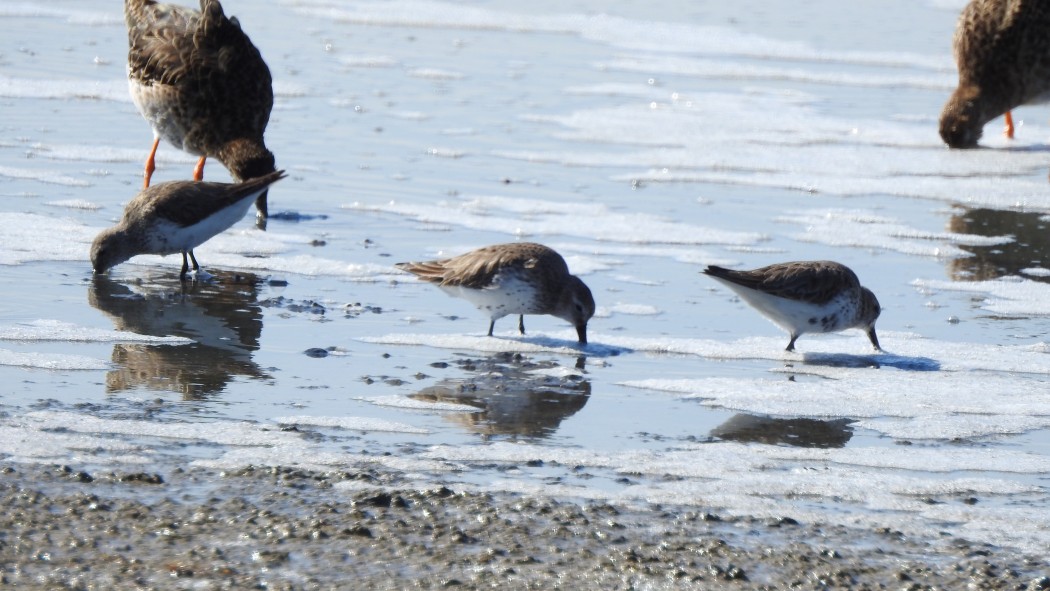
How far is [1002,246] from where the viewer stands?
10.8 meters

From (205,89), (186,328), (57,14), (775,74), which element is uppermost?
(205,89)

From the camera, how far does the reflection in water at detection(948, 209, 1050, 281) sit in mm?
9891

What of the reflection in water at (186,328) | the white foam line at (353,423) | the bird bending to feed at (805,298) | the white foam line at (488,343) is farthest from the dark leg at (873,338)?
the reflection in water at (186,328)

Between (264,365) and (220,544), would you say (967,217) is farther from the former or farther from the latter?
(220,544)

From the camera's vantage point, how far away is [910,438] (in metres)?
6.38

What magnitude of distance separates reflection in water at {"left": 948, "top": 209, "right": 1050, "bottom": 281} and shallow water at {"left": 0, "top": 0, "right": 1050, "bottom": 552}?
40mm

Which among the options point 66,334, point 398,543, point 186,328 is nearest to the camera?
point 398,543

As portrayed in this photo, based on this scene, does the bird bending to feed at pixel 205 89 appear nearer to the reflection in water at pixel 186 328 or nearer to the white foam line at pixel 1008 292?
the reflection in water at pixel 186 328

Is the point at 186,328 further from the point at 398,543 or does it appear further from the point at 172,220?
the point at 398,543

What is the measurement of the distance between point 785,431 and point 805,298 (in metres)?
1.53

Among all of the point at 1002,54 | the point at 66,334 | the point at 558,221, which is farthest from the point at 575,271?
the point at 1002,54

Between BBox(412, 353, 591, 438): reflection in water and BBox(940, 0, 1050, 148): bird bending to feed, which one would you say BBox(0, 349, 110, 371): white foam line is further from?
BBox(940, 0, 1050, 148): bird bending to feed

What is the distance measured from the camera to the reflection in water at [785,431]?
6.28 metres

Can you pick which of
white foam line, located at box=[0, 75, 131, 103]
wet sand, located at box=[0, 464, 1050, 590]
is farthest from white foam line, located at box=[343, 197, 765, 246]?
wet sand, located at box=[0, 464, 1050, 590]
